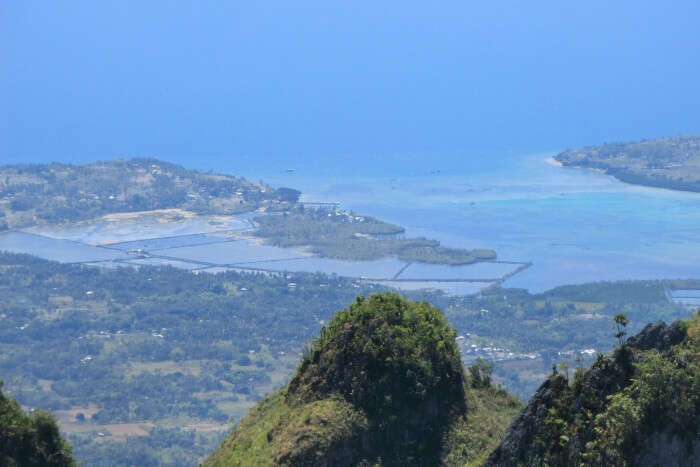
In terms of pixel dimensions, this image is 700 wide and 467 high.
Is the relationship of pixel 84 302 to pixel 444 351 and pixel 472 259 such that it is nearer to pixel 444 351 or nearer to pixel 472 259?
pixel 472 259

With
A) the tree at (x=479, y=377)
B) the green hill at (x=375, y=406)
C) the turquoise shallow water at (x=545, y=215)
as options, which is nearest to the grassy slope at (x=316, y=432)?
the green hill at (x=375, y=406)

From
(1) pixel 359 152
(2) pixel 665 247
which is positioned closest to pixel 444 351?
(2) pixel 665 247

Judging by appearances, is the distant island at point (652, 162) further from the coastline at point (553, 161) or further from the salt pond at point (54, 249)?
the salt pond at point (54, 249)

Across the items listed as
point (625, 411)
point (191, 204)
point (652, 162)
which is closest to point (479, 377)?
point (625, 411)

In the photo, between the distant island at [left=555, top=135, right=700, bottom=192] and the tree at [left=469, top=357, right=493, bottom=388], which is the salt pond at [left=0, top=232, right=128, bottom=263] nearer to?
the distant island at [left=555, top=135, right=700, bottom=192]

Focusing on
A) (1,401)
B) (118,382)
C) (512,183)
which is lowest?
→ (118,382)

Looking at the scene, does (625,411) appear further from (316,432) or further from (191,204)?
(191,204)

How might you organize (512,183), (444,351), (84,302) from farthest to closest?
(512,183), (84,302), (444,351)
